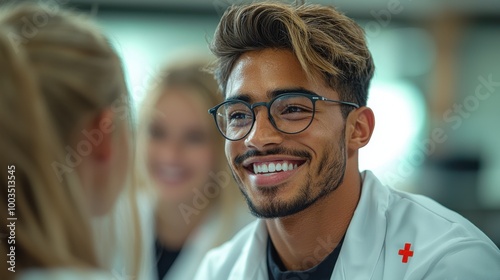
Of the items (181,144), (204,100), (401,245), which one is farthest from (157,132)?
(401,245)

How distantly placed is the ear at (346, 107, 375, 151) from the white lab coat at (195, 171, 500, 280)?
0.35 feet

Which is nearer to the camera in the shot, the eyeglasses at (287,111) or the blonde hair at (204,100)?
the eyeglasses at (287,111)

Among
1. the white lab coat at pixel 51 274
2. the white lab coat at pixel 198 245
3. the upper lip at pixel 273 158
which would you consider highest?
the upper lip at pixel 273 158

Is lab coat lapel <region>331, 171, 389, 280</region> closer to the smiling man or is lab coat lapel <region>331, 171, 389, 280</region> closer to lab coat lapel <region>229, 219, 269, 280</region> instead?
the smiling man

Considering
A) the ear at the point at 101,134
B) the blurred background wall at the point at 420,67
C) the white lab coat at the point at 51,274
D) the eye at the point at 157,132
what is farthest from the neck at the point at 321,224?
the blurred background wall at the point at 420,67

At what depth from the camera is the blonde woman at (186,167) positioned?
2.34 m

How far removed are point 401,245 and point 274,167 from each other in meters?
0.34

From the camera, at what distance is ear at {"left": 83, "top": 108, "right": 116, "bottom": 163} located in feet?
3.95

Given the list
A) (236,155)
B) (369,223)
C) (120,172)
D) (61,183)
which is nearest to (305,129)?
(236,155)

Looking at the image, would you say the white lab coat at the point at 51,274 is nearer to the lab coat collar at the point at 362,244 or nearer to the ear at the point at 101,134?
the ear at the point at 101,134

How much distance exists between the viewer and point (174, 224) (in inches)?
95.2

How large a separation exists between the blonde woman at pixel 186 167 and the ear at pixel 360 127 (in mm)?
892

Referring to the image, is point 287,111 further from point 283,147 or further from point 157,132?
point 157,132

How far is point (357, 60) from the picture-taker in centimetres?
142
